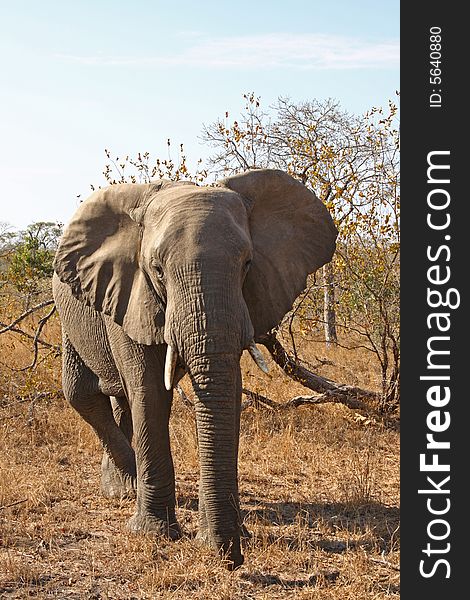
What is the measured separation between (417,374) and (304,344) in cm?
911

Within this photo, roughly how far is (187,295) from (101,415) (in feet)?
9.38

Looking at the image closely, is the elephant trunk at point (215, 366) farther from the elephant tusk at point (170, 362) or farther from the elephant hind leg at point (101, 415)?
the elephant hind leg at point (101, 415)

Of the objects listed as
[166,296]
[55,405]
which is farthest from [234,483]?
[55,405]

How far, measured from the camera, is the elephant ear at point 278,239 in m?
5.77

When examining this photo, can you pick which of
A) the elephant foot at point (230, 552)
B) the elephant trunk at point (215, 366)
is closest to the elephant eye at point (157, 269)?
the elephant trunk at point (215, 366)

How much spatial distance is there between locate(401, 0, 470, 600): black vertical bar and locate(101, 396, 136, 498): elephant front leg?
122 inches

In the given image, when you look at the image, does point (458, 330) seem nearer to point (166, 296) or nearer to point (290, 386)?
point (166, 296)

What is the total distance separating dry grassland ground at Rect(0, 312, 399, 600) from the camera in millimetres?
5074

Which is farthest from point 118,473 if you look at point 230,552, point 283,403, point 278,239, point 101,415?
point 283,403

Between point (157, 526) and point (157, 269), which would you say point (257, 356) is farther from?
point (157, 526)

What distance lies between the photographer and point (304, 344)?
13766 mm

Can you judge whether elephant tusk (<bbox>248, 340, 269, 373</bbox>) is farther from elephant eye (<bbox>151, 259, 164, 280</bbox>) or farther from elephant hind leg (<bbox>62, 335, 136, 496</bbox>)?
elephant hind leg (<bbox>62, 335, 136, 496</bbox>)

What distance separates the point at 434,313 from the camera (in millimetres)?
4656

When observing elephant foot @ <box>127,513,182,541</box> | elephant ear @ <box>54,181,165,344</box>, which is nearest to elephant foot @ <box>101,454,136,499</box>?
elephant foot @ <box>127,513,182,541</box>
